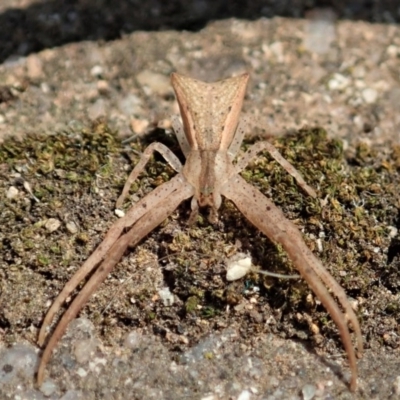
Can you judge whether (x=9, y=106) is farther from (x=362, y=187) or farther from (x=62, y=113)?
(x=362, y=187)

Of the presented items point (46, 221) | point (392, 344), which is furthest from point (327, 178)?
point (46, 221)

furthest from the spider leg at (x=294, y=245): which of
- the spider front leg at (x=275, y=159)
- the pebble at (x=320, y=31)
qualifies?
the pebble at (x=320, y=31)

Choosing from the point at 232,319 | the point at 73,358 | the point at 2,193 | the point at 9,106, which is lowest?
the point at 73,358

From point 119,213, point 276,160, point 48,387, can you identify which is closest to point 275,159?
point 276,160

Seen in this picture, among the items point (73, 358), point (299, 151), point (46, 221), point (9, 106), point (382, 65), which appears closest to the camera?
point (73, 358)

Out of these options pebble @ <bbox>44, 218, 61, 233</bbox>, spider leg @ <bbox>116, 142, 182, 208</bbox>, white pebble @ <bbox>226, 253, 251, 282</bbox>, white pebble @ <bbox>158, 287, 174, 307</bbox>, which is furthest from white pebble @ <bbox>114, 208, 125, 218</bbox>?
white pebble @ <bbox>226, 253, 251, 282</bbox>

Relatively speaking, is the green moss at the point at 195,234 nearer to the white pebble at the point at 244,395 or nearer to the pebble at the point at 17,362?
the pebble at the point at 17,362

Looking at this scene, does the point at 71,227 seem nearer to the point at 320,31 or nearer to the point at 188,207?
the point at 188,207
